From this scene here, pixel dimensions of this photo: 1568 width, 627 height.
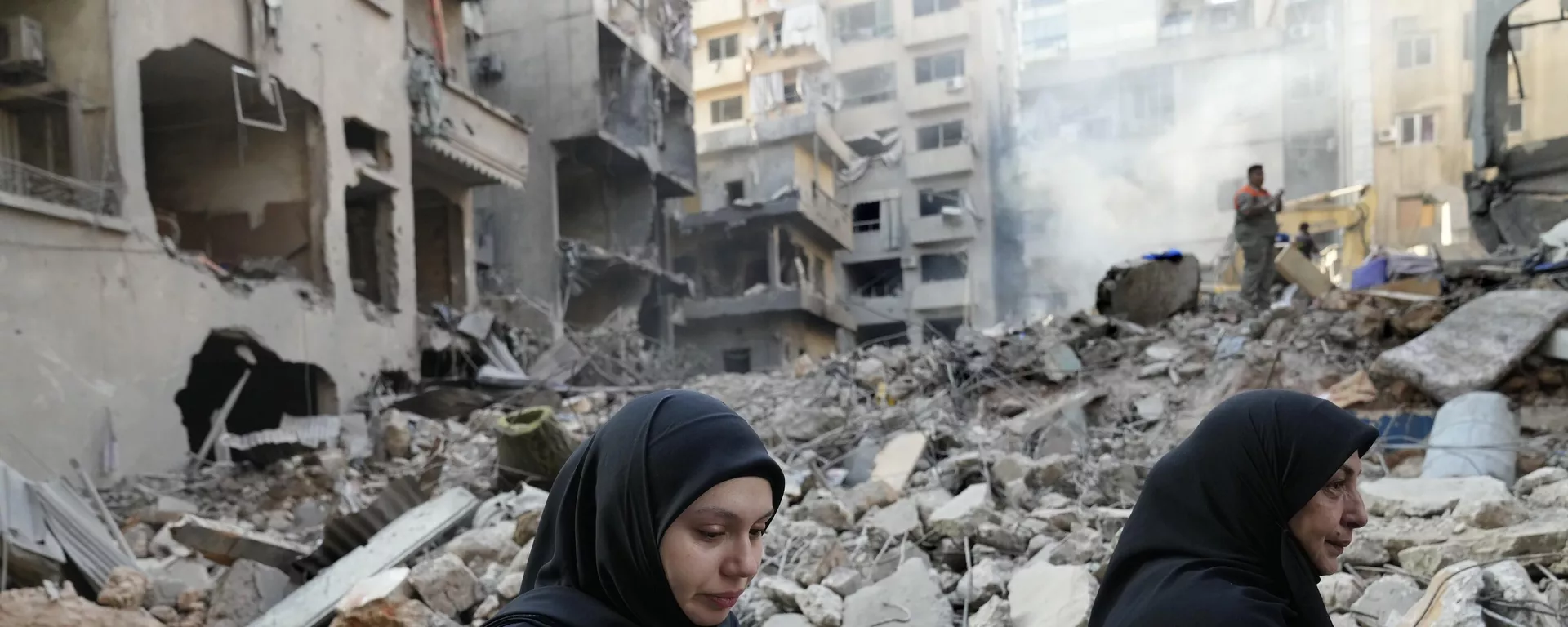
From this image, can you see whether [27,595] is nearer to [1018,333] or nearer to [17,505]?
[17,505]

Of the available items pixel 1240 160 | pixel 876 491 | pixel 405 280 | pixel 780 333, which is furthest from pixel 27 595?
pixel 1240 160

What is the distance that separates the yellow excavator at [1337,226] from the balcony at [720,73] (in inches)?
717

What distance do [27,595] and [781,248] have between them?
2328 cm

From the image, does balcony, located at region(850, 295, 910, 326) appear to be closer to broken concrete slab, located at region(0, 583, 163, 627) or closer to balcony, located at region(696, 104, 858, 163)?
balcony, located at region(696, 104, 858, 163)

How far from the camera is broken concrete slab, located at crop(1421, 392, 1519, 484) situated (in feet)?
15.7

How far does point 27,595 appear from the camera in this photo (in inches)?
150

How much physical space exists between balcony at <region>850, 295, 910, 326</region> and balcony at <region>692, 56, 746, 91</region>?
342 inches

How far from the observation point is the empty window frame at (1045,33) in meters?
33.9

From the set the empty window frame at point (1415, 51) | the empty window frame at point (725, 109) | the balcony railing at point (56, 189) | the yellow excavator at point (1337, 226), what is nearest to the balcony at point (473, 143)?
the balcony railing at point (56, 189)

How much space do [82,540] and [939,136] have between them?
1143 inches

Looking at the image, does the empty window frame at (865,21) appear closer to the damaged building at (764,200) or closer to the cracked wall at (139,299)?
the damaged building at (764,200)

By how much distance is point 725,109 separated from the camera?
3164 cm

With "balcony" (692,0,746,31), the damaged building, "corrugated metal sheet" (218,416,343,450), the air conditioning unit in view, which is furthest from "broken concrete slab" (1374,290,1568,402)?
"balcony" (692,0,746,31)

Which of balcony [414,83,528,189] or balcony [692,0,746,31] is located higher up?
balcony [692,0,746,31]
